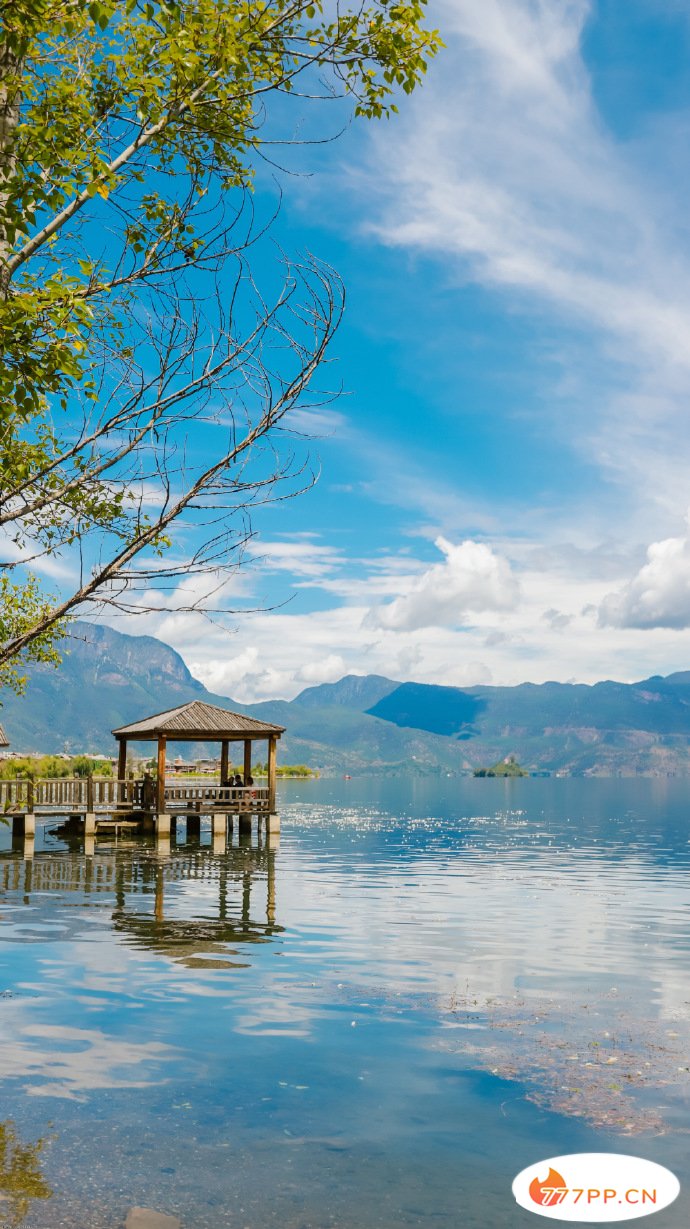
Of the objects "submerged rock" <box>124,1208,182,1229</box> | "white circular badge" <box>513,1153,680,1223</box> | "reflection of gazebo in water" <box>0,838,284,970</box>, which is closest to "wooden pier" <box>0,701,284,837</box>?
"reflection of gazebo in water" <box>0,838,284,970</box>

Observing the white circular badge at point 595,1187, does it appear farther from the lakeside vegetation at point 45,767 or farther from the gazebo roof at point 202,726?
the lakeside vegetation at point 45,767

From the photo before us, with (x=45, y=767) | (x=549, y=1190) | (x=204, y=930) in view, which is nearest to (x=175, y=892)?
(x=204, y=930)

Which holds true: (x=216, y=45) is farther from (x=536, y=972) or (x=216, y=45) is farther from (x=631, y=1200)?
(x=536, y=972)

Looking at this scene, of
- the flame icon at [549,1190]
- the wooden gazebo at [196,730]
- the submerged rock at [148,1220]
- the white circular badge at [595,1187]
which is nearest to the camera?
the submerged rock at [148,1220]

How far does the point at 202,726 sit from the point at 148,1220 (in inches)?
1463

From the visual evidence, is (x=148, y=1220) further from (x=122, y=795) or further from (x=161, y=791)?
(x=122, y=795)

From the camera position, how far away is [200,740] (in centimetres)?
4584

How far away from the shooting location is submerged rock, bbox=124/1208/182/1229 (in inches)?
317

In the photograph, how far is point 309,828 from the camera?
69.8 metres

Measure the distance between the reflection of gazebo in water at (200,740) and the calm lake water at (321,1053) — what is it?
1370cm

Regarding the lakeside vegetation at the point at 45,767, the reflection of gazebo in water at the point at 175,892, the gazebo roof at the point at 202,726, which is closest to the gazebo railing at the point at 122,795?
the reflection of gazebo in water at the point at 175,892

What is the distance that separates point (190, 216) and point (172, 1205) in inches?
335

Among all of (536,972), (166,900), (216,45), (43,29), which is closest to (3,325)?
(43,29)

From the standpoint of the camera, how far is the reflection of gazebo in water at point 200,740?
146 ft
